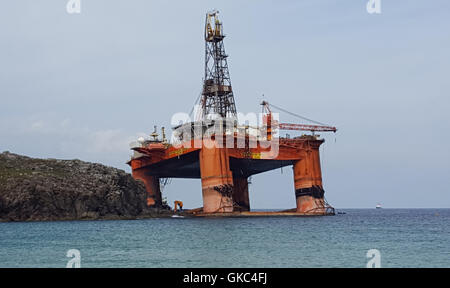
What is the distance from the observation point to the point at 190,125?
79688 mm

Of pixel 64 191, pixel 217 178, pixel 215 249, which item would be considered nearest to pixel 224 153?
pixel 217 178

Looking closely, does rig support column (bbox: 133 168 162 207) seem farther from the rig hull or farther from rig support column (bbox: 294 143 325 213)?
rig support column (bbox: 294 143 325 213)

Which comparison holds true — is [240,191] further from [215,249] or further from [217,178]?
[215,249]

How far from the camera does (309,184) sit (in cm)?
7881

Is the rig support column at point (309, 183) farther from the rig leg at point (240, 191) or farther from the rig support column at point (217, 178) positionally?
the rig leg at point (240, 191)

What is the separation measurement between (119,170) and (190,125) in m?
13.5

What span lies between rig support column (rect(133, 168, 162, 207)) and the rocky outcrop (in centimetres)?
850

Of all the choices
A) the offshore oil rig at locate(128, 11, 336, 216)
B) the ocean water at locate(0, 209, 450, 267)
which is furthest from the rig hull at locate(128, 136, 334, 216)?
the ocean water at locate(0, 209, 450, 267)

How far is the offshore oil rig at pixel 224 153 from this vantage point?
237 feet

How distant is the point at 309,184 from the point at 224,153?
48.2ft

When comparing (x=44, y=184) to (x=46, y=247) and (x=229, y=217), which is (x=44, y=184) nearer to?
(x=229, y=217)

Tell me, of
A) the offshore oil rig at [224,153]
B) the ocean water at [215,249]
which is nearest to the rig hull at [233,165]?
the offshore oil rig at [224,153]

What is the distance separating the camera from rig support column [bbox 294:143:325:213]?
78.4m

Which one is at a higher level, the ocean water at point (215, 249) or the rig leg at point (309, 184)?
the rig leg at point (309, 184)
